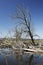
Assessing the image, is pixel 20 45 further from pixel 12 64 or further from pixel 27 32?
pixel 12 64

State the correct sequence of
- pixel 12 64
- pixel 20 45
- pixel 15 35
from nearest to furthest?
pixel 12 64, pixel 20 45, pixel 15 35

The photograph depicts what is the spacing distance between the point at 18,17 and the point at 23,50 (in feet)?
Result: 27.9

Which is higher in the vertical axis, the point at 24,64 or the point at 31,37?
the point at 31,37

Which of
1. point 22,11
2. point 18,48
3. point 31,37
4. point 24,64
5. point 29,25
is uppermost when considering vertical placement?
point 22,11

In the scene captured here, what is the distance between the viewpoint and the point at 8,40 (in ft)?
154

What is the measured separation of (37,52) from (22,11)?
38.1 ft

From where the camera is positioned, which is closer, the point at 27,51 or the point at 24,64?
the point at 24,64

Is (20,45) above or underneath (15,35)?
underneath

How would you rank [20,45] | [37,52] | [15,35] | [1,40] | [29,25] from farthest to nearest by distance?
[1,40] → [15,35] → [29,25] → [20,45] → [37,52]

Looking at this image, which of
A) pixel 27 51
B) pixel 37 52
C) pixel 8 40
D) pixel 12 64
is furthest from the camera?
pixel 8 40

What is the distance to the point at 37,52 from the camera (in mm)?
25641

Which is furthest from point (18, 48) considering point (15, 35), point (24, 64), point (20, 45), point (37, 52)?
point (24, 64)

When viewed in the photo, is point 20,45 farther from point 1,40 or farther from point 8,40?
point 1,40

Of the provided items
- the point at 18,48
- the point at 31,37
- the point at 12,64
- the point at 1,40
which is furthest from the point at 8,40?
the point at 12,64
